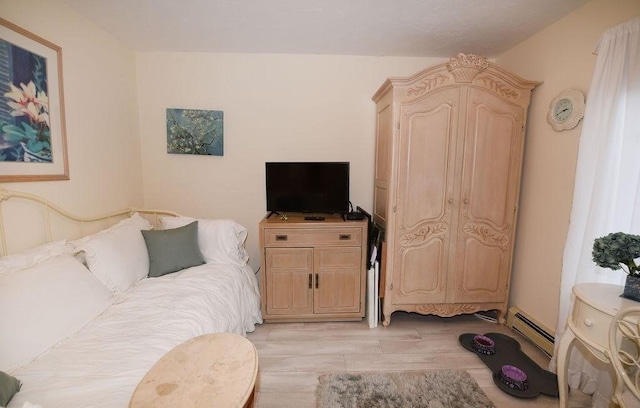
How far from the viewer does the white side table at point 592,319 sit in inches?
47.7

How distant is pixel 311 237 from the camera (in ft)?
7.86

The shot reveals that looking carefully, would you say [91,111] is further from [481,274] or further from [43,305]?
[481,274]

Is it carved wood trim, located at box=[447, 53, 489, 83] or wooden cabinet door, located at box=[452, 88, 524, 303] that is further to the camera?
wooden cabinet door, located at box=[452, 88, 524, 303]

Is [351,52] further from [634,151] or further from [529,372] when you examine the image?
[529,372]

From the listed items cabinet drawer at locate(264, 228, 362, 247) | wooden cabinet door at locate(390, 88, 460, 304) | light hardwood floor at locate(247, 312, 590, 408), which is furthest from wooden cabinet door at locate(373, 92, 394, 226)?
light hardwood floor at locate(247, 312, 590, 408)

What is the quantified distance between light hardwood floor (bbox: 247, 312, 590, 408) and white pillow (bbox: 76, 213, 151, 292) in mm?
1056

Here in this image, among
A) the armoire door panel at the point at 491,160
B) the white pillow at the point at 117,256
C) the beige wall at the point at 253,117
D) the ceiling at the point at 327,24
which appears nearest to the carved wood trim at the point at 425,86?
the armoire door panel at the point at 491,160

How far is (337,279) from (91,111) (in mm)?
2452

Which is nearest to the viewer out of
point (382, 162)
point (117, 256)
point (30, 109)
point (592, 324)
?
point (592, 324)

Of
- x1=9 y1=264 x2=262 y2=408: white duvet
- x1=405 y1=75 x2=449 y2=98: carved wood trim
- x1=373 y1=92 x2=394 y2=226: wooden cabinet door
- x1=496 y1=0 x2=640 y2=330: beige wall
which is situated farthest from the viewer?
x1=373 y1=92 x2=394 y2=226: wooden cabinet door

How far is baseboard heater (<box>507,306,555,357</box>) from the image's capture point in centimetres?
207

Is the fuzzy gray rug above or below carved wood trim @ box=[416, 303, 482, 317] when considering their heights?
below

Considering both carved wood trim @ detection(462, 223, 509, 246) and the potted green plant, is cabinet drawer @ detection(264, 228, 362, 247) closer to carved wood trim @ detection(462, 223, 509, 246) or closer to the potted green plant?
carved wood trim @ detection(462, 223, 509, 246)

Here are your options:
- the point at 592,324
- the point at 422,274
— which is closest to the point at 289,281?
the point at 422,274
